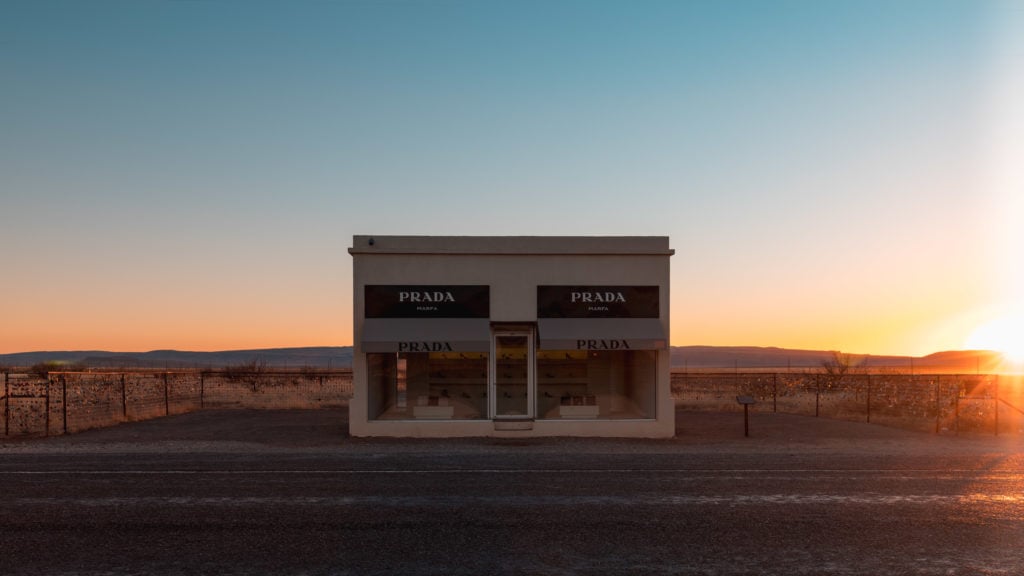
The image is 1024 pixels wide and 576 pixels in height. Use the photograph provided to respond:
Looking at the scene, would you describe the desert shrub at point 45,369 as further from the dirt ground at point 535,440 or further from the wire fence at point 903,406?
the wire fence at point 903,406

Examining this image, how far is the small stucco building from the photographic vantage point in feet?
71.4

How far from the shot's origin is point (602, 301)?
2236cm

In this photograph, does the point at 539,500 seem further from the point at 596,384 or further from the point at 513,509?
the point at 596,384

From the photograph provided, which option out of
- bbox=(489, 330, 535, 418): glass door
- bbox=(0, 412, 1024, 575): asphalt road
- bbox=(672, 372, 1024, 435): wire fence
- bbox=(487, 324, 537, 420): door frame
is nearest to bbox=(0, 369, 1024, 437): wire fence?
bbox=(672, 372, 1024, 435): wire fence

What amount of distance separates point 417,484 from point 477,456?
13.8 feet

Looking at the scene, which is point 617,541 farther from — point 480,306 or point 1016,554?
point 480,306

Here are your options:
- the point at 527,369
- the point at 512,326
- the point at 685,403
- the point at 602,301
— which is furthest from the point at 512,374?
the point at 685,403

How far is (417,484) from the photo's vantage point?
13352 millimetres

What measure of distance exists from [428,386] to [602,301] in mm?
5545

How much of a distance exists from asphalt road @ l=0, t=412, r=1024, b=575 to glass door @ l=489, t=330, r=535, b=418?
2.65 metres

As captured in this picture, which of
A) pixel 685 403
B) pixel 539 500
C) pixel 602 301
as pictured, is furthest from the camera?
pixel 685 403

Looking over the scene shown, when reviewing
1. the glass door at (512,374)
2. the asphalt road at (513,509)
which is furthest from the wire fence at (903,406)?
the glass door at (512,374)

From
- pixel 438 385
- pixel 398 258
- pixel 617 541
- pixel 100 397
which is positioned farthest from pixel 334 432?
pixel 100 397

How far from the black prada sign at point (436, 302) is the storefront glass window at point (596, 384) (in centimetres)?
228
